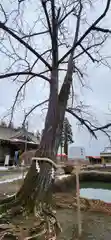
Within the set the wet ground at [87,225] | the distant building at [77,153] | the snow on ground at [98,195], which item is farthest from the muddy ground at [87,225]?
the snow on ground at [98,195]

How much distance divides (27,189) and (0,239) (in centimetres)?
90

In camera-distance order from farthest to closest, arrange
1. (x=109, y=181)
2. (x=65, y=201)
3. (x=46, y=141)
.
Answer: (x=109, y=181) → (x=65, y=201) → (x=46, y=141)

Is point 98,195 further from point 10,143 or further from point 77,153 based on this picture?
point 10,143

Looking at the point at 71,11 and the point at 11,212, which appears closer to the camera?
the point at 11,212

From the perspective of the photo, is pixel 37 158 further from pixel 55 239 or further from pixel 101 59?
pixel 101 59

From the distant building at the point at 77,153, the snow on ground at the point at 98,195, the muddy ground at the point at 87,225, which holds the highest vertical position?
the distant building at the point at 77,153

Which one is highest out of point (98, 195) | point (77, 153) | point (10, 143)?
point (10, 143)

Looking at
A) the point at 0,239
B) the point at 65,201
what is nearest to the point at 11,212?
the point at 0,239

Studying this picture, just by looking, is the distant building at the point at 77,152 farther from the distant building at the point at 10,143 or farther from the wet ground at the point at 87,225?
the distant building at the point at 10,143

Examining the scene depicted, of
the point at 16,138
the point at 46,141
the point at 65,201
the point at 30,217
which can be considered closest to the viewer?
the point at 30,217

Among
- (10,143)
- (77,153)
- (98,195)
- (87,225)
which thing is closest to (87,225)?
(87,225)

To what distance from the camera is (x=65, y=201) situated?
4.85 m

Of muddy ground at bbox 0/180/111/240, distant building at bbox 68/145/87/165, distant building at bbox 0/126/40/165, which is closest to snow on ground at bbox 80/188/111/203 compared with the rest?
muddy ground at bbox 0/180/111/240

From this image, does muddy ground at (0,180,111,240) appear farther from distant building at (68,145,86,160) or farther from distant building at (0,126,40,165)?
distant building at (0,126,40,165)
